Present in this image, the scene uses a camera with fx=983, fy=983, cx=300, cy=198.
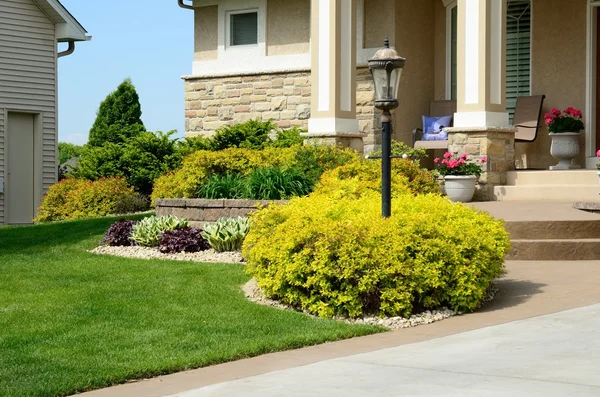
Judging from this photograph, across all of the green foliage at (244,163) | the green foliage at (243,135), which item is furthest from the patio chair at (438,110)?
the green foliage at (244,163)

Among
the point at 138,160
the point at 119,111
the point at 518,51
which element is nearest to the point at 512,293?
the point at 518,51

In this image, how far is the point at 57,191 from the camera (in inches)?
772

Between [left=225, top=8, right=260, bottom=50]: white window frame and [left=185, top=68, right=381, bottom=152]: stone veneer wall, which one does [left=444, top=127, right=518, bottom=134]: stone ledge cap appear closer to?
[left=185, top=68, right=381, bottom=152]: stone veneer wall

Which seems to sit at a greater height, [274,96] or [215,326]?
[274,96]

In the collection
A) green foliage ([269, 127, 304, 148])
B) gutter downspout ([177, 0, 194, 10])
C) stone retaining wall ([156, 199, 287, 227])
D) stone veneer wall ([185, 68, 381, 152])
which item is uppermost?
gutter downspout ([177, 0, 194, 10])

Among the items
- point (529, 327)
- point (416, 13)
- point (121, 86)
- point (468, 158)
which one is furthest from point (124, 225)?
point (121, 86)

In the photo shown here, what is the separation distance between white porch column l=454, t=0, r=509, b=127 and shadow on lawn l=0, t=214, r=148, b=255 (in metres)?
5.49

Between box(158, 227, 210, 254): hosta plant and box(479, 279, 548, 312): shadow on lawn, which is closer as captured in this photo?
box(479, 279, 548, 312): shadow on lawn

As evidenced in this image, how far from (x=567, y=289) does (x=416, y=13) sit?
33.2ft

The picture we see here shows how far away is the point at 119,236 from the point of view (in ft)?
40.8

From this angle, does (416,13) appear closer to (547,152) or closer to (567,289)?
(547,152)

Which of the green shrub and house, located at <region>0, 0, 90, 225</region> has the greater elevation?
house, located at <region>0, 0, 90, 225</region>

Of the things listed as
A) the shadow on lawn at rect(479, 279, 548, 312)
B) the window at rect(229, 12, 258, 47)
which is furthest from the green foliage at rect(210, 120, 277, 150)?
the shadow on lawn at rect(479, 279, 548, 312)

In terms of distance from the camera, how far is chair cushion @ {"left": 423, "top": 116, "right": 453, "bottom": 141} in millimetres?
17344
